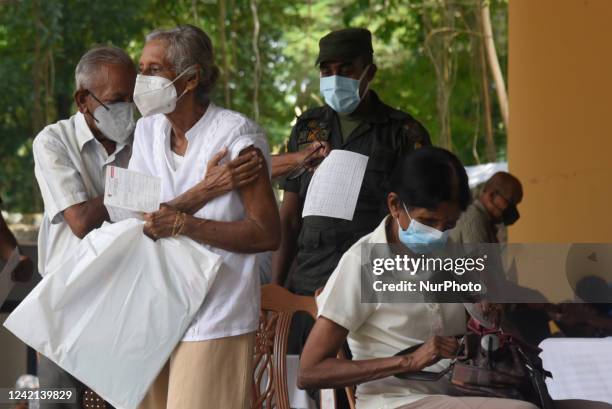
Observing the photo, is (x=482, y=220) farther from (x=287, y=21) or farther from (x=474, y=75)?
(x=287, y=21)

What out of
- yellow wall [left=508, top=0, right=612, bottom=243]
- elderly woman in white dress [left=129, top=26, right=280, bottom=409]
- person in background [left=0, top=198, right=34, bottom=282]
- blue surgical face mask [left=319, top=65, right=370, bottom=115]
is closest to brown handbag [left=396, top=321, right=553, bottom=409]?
elderly woman in white dress [left=129, top=26, right=280, bottom=409]

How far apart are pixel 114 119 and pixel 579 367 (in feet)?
5.32

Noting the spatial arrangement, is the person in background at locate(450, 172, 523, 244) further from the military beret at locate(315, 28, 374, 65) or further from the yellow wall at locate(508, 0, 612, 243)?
the military beret at locate(315, 28, 374, 65)

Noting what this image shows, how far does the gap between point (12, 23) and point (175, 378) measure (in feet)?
37.7

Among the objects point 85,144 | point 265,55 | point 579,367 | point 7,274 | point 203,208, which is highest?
point 265,55

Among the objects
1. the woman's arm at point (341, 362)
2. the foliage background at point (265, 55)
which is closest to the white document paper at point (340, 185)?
the woman's arm at point (341, 362)

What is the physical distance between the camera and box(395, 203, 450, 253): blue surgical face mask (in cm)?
304

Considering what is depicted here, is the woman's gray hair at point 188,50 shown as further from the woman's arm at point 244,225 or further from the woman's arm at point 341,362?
the woman's arm at point 341,362

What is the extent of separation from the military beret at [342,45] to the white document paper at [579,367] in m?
1.34

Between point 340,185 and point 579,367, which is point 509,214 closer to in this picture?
point 340,185

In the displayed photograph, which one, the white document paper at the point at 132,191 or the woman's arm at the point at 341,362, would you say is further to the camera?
the white document paper at the point at 132,191

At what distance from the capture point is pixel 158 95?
2988 millimetres

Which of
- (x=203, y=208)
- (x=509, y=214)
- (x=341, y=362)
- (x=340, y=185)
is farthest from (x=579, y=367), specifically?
(x=509, y=214)

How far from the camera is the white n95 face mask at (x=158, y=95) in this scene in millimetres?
2990
